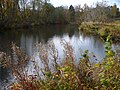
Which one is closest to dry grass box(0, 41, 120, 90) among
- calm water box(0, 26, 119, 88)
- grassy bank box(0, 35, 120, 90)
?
grassy bank box(0, 35, 120, 90)

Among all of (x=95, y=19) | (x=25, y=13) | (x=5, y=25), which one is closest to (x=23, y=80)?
(x=5, y=25)

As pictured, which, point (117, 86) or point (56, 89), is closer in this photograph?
point (117, 86)

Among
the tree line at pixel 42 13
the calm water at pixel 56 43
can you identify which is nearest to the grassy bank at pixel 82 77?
the calm water at pixel 56 43

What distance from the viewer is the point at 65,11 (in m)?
87.2

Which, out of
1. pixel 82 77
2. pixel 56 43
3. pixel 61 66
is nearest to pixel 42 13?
pixel 56 43

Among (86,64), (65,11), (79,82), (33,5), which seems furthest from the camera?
(65,11)

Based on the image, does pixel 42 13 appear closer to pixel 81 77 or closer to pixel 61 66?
pixel 61 66

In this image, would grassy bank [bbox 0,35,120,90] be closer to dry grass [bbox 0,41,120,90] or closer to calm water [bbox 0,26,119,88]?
dry grass [bbox 0,41,120,90]

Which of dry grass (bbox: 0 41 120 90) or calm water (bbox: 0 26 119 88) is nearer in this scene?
dry grass (bbox: 0 41 120 90)

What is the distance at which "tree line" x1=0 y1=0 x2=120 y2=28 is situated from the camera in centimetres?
5621

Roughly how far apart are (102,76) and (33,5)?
71.2 m

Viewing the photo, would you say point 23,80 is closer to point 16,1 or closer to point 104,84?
point 104,84

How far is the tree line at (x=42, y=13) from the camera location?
56.2 m

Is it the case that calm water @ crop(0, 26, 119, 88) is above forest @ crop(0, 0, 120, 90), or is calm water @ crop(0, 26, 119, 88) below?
below
